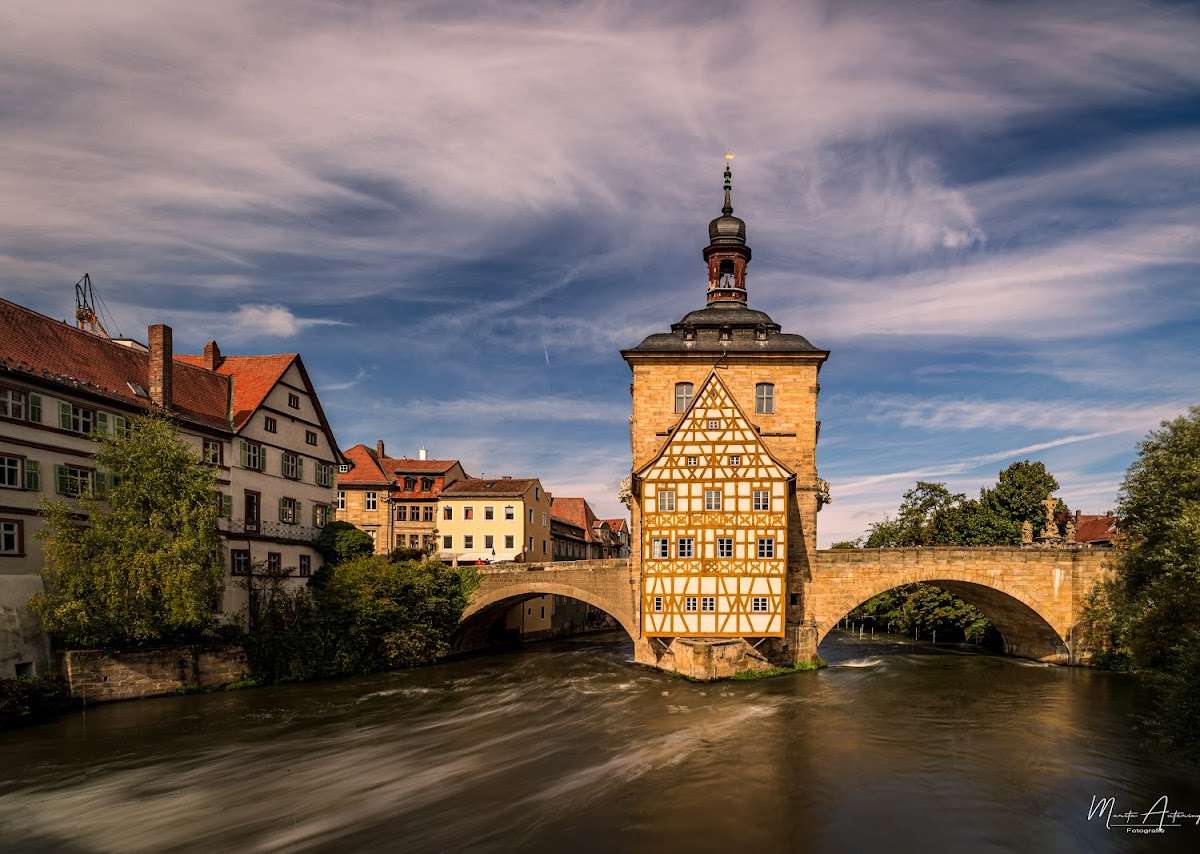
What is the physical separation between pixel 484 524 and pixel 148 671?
96.6 ft

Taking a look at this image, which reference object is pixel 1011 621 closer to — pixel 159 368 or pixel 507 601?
pixel 507 601

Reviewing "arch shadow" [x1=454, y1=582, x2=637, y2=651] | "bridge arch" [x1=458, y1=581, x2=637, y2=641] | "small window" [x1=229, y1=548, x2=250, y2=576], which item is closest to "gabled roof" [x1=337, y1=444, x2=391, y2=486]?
"arch shadow" [x1=454, y1=582, x2=637, y2=651]

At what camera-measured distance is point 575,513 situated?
78312 mm

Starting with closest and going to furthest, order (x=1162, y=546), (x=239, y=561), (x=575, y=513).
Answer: (x=1162, y=546)
(x=239, y=561)
(x=575, y=513)

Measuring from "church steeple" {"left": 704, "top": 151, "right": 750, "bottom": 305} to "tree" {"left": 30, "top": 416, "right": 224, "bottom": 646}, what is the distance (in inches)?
1019

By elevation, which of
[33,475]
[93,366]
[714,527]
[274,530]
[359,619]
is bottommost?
[359,619]

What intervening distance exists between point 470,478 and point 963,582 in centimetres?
3832

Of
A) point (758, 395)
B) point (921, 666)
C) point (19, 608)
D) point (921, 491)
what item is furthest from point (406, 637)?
point (921, 491)

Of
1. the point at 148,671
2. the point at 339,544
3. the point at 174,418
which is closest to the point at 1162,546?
the point at 339,544

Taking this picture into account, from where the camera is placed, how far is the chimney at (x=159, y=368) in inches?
1203

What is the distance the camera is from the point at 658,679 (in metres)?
33.3

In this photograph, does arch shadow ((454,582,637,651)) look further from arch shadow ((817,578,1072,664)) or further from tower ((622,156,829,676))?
arch shadow ((817,578,1072,664))

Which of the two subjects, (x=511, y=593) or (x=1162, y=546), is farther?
(x=511, y=593)

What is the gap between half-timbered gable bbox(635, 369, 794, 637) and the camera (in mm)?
33125
